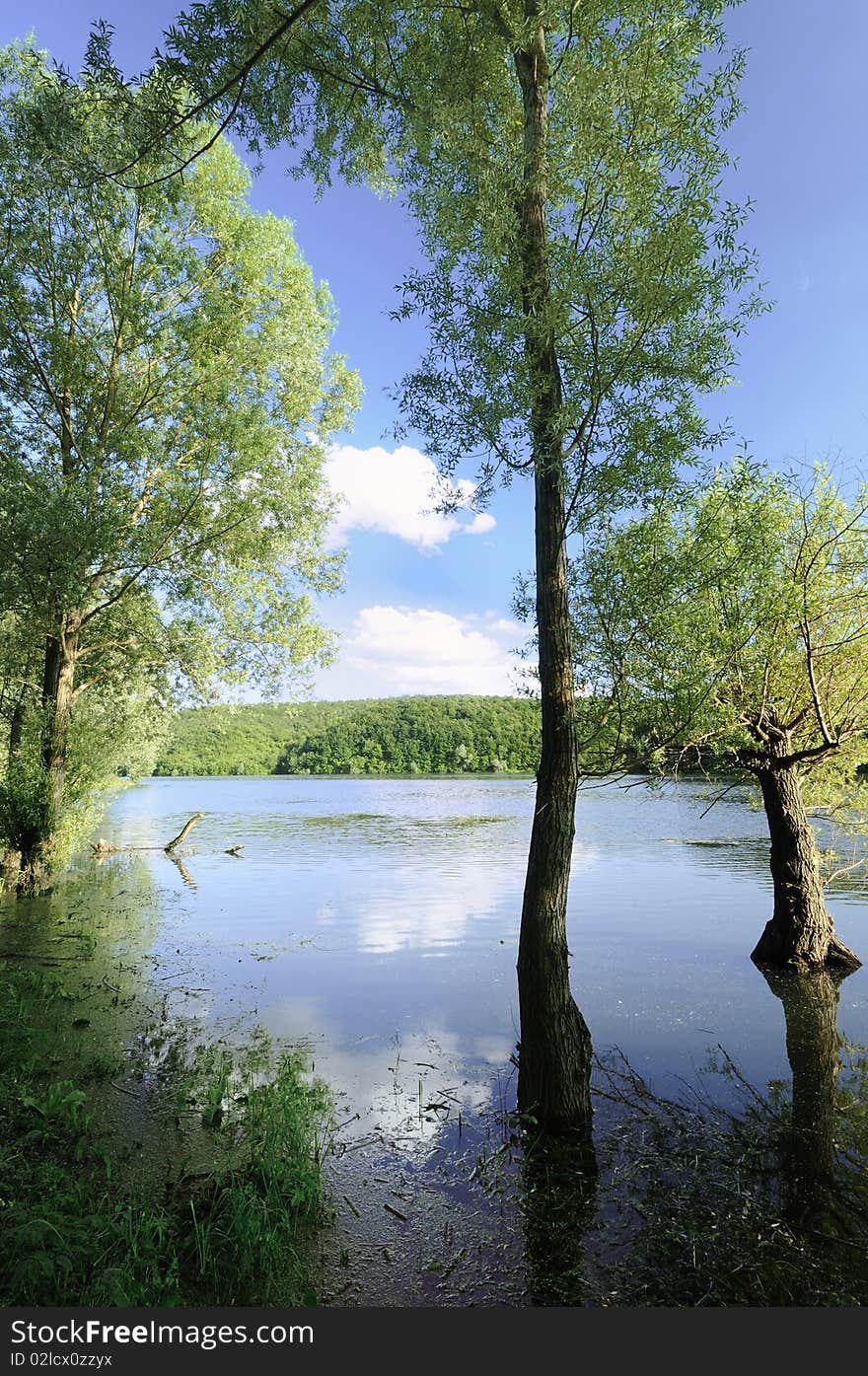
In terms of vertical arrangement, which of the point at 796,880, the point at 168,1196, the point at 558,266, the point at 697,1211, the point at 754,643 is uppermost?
the point at 558,266

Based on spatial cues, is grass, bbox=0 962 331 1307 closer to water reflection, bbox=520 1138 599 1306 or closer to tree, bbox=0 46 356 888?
water reflection, bbox=520 1138 599 1306

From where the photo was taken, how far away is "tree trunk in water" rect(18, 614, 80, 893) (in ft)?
Result: 59.5

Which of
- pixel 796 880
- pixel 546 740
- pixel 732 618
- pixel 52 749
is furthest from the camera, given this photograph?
pixel 52 749

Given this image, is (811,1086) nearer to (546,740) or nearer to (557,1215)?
(557,1215)

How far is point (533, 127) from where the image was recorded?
8.06 meters

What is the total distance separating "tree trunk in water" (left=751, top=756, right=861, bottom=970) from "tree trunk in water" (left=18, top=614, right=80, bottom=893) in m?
15.9

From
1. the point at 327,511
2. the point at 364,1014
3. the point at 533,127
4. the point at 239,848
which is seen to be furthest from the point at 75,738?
the point at 533,127

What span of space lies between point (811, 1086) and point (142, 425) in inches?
746

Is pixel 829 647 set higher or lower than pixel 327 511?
lower

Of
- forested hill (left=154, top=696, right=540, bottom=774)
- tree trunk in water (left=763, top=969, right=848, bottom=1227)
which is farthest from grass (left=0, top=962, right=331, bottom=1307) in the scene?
forested hill (left=154, top=696, right=540, bottom=774)

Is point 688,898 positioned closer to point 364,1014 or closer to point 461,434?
point 364,1014

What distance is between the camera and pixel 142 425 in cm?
1838

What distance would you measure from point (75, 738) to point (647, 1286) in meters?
19.0

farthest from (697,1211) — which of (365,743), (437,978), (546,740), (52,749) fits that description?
(365,743)
